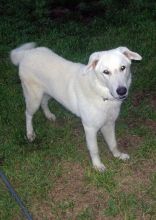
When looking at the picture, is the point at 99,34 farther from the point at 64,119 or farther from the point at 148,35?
the point at 64,119

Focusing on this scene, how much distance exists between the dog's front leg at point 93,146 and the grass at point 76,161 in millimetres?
85

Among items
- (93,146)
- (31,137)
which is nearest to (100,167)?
(93,146)

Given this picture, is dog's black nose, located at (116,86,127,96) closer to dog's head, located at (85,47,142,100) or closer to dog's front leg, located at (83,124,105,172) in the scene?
dog's head, located at (85,47,142,100)

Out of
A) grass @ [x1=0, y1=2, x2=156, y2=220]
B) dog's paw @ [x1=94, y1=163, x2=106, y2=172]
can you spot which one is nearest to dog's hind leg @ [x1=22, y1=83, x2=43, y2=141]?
grass @ [x1=0, y1=2, x2=156, y2=220]

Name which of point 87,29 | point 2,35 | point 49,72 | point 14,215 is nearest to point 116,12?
point 87,29

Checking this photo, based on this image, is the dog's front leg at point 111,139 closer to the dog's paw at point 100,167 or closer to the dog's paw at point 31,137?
the dog's paw at point 100,167

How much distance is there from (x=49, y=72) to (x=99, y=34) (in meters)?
3.86

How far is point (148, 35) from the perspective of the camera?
8.44 metres

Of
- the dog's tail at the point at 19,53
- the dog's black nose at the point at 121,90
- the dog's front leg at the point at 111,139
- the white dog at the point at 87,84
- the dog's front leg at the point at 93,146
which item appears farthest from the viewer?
the dog's tail at the point at 19,53

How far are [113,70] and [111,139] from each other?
3.90ft

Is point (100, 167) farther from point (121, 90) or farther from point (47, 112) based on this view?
point (47, 112)

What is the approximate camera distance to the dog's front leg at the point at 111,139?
5.23 metres

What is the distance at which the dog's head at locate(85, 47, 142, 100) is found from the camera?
432cm

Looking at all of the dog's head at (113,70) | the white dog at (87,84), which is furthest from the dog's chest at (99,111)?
the dog's head at (113,70)
